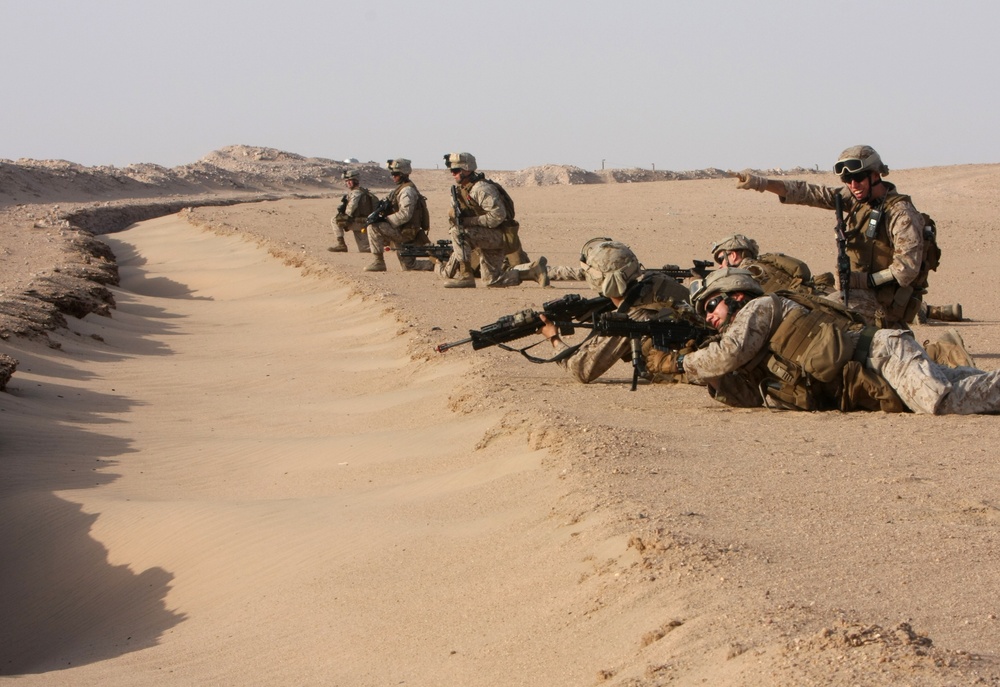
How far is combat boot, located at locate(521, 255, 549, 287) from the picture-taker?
13805 millimetres

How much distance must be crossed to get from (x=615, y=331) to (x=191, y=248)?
2006 centimetres

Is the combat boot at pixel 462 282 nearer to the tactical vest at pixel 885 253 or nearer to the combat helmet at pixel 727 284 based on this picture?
the tactical vest at pixel 885 253

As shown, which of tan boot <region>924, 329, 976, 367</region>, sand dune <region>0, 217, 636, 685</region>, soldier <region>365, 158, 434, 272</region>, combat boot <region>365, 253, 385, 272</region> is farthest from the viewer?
combat boot <region>365, 253, 385, 272</region>

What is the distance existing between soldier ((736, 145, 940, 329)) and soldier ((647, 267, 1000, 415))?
108 centimetres

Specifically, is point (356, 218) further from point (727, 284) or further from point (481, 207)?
point (727, 284)

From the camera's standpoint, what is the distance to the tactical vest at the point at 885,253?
7691 millimetres

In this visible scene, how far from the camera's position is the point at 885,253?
7746 millimetres

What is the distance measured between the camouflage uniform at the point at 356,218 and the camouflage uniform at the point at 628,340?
1052 cm

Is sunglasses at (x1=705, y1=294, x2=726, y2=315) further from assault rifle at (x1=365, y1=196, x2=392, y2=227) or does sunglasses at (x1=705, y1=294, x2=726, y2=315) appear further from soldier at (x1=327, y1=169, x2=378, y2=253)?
soldier at (x1=327, y1=169, x2=378, y2=253)

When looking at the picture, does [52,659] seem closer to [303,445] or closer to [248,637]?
[248,637]

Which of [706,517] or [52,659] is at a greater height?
[706,517]

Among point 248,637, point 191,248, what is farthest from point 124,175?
point 248,637

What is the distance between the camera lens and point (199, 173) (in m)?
55.6

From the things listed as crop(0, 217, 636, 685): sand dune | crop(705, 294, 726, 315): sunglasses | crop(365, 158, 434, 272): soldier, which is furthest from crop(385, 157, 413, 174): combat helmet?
crop(705, 294, 726, 315): sunglasses
